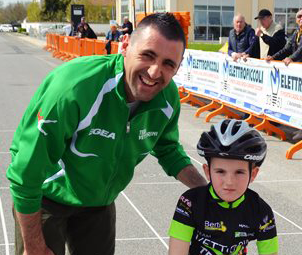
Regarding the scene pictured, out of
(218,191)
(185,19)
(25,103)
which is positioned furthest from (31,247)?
(185,19)

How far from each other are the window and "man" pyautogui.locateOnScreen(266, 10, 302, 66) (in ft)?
137

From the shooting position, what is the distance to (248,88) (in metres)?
10.8

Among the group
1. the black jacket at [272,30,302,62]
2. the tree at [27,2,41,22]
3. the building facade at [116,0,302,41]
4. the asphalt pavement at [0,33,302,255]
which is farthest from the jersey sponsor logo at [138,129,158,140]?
the tree at [27,2,41,22]

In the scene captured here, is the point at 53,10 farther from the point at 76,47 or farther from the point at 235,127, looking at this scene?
the point at 235,127

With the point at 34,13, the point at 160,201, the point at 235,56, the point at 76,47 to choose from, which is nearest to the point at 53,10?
the point at 34,13

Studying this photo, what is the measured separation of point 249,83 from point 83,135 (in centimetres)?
856

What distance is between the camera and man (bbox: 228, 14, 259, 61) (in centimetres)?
1116

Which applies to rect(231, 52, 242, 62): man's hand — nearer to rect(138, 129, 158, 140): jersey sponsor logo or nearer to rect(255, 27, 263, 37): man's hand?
rect(255, 27, 263, 37): man's hand

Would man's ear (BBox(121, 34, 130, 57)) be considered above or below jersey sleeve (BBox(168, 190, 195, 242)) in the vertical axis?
above

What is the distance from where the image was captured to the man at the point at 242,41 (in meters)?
11.2

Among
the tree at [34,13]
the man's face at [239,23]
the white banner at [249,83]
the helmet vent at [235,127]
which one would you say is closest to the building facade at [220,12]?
the white banner at [249,83]

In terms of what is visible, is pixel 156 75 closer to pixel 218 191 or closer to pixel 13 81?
pixel 218 191

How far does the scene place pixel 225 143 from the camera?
2564 mm

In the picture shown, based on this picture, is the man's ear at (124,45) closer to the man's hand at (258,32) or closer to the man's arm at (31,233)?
the man's arm at (31,233)
